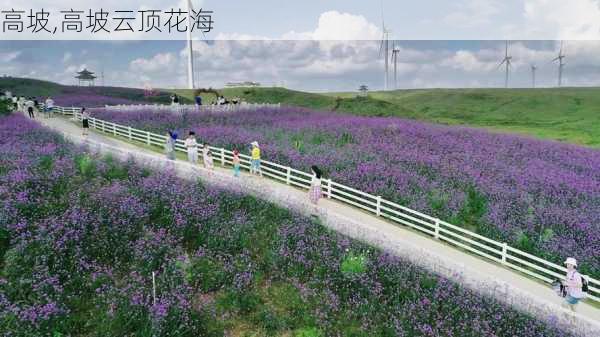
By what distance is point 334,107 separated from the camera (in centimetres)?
5941

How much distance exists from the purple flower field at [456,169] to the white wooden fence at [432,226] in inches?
21.8

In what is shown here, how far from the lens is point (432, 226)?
564 inches

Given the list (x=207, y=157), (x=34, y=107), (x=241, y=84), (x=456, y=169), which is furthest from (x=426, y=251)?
(x=241, y=84)

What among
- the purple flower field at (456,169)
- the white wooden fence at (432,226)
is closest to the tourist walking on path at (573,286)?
the white wooden fence at (432,226)

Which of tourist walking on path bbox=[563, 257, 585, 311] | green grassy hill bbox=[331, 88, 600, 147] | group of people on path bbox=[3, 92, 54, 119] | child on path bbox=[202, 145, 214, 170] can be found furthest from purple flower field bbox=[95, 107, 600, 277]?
green grassy hill bbox=[331, 88, 600, 147]

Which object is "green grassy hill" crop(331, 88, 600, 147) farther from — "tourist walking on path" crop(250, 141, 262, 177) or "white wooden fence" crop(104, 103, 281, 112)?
"tourist walking on path" crop(250, 141, 262, 177)

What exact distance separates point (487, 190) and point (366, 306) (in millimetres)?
10902

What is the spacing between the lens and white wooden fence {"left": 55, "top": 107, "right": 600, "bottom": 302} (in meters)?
12.6

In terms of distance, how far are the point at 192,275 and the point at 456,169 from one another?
48.7 feet

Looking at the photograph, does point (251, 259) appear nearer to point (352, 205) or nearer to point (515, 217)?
point (352, 205)

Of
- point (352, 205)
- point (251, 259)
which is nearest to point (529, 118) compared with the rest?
point (352, 205)

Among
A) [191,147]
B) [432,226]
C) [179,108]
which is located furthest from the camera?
[179,108]

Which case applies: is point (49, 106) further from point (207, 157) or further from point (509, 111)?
point (509, 111)

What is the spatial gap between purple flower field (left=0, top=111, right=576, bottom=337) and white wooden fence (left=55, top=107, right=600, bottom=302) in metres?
2.66
